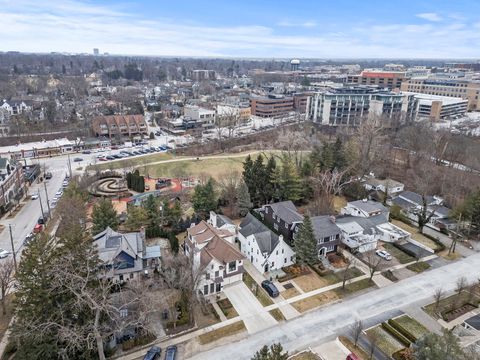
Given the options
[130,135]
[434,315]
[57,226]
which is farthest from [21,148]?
[434,315]

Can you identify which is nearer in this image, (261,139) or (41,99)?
(261,139)

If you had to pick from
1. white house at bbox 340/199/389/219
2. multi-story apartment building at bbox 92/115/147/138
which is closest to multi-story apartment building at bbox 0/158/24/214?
multi-story apartment building at bbox 92/115/147/138

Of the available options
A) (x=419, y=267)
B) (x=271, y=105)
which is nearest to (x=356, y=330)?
(x=419, y=267)

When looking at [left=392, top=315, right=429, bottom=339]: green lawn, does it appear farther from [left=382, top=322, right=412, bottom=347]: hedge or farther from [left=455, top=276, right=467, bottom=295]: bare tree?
[left=455, top=276, right=467, bottom=295]: bare tree

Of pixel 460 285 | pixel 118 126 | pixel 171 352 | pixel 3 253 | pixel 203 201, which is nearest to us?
pixel 171 352

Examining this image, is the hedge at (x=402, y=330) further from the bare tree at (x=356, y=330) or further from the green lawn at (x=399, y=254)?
the green lawn at (x=399, y=254)

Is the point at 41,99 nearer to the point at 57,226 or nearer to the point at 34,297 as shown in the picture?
the point at 57,226

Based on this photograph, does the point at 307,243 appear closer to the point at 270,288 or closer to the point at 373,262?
the point at 270,288
